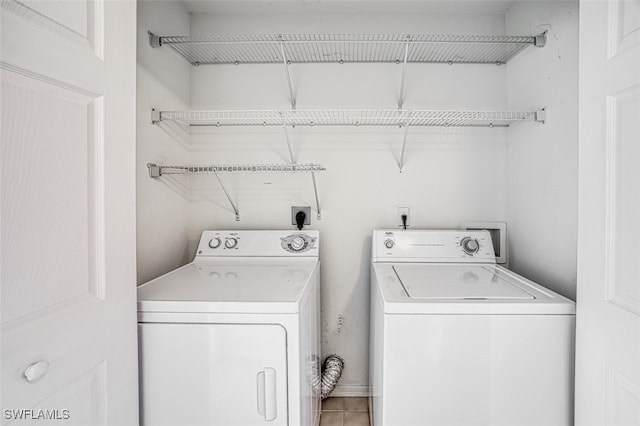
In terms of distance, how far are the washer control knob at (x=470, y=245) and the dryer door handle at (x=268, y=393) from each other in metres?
1.30

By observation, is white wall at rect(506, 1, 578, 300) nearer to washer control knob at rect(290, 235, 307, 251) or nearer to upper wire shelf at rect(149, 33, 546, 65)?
upper wire shelf at rect(149, 33, 546, 65)

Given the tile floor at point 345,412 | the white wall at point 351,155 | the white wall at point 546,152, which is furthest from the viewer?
the white wall at point 351,155

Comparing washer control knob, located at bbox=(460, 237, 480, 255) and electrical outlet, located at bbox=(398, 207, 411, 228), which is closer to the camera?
washer control knob, located at bbox=(460, 237, 480, 255)

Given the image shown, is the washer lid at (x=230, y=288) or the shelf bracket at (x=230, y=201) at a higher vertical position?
the shelf bracket at (x=230, y=201)

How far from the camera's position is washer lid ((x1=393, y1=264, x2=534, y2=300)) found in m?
1.27

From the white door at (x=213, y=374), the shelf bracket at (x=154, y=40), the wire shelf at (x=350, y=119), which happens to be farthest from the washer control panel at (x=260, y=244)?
the shelf bracket at (x=154, y=40)

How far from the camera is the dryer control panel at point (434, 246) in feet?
6.25

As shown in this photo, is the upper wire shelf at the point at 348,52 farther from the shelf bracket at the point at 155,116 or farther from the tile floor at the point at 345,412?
the tile floor at the point at 345,412
